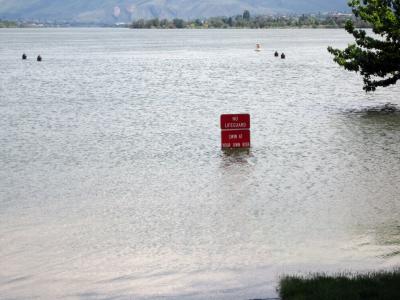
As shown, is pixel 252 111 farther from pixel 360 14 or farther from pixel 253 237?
pixel 253 237

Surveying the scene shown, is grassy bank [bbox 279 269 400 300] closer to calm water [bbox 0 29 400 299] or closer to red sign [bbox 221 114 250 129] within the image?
calm water [bbox 0 29 400 299]

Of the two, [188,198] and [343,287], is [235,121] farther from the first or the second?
[343,287]

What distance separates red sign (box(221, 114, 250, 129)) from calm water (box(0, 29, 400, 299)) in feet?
3.11

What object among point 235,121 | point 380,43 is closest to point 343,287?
point 235,121

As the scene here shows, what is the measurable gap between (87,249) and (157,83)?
43.5 meters

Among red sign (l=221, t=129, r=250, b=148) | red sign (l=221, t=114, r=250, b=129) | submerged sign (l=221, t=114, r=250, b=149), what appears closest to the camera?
red sign (l=221, t=114, r=250, b=129)

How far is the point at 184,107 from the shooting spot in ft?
132

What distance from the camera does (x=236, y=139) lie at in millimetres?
25484

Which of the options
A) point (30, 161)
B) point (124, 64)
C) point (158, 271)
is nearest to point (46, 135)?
point (30, 161)

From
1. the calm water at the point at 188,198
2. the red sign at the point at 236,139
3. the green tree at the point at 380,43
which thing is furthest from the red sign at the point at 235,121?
the green tree at the point at 380,43

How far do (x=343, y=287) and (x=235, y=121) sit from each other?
14.8 meters

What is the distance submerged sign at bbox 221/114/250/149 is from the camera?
80.8 feet

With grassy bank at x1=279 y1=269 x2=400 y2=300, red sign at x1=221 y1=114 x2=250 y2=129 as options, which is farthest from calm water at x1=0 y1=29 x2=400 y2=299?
red sign at x1=221 y1=114 x2=250 y2=129

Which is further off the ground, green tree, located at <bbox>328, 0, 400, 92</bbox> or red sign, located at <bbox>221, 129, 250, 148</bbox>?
green tree, located at <bbox>328, 0, 400, 92</bbox>
